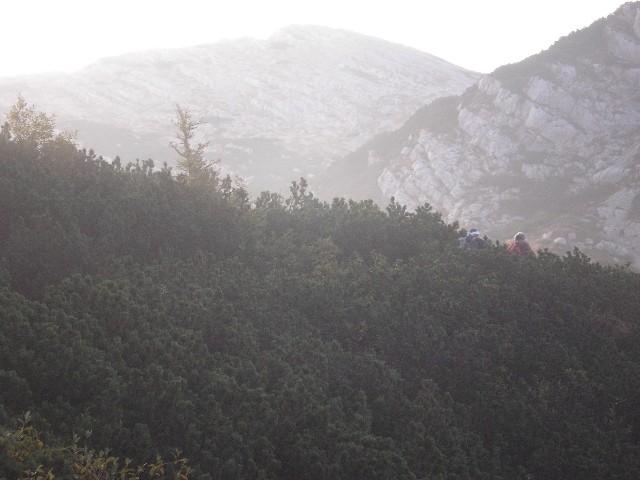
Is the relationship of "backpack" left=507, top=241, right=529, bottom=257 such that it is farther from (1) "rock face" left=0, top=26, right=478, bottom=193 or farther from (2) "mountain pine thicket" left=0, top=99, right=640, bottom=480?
(1) "rock face" left=0, top=26, right=478, bottom=193

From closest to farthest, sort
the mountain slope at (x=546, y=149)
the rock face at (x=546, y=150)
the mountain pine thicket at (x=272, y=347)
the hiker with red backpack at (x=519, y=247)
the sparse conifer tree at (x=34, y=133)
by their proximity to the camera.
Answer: the mountain pine thicket at (x=272, y=347), the sparse conifer tree at (x=34, y=133), the hiker with red backpack at (x=519, y=247), the rock face at (x=546, y=150), the mountain slope at (x=546, y=149)

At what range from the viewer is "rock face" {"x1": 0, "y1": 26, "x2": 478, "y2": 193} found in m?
53.5

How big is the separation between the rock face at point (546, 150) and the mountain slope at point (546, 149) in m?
0.08

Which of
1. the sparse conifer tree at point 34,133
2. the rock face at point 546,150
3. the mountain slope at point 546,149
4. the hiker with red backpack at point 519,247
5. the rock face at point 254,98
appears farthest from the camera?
the rock face at point 254,98

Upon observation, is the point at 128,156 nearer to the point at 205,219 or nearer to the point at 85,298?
the point at 205,219

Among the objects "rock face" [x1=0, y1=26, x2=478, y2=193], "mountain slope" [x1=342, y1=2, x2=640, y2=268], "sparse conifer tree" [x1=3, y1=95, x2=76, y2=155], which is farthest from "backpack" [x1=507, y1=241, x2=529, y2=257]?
"rock face" [x1=0, y1=26, x2=478, y2=193]

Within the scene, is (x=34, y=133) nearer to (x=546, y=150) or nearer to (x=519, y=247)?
(x=519, y=247)

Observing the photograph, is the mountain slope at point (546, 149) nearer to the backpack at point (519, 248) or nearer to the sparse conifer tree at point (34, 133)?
the backpack at point (519, 248)

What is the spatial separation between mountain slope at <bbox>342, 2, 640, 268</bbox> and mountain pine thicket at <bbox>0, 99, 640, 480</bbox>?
2268cm

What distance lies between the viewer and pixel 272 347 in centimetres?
788

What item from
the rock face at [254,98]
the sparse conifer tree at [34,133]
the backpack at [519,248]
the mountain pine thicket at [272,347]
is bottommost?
the mountain pine thicket at [272,347]

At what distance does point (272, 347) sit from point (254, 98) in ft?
203

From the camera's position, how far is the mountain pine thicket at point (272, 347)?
17.4 feet

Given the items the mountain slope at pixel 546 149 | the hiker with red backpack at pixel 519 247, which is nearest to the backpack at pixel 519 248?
the hiker with red backpack at pixel 519 247
